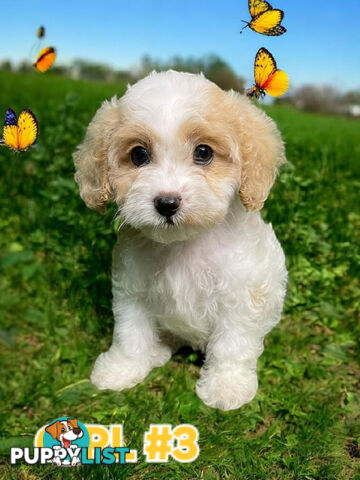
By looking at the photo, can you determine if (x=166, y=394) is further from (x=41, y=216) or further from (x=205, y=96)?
(x=41, y=216)

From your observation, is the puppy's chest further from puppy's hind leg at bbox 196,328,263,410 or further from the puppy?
the puppy

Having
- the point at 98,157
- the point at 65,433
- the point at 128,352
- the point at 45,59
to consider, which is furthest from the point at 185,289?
the point at 45,59

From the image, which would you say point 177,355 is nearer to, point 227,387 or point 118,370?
point 118,370

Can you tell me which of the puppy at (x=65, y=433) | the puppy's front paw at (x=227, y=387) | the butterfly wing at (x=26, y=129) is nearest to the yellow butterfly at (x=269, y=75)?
the butterfly wing at (x=26, y=129)

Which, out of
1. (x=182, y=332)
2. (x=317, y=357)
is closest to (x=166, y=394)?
(x=182, y=332)

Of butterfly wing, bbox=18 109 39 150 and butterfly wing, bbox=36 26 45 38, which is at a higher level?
butterfly wing, bbox=36 26 45 38

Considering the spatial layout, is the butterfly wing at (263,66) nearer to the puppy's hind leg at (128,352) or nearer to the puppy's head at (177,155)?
the puppy's head at (177,155)

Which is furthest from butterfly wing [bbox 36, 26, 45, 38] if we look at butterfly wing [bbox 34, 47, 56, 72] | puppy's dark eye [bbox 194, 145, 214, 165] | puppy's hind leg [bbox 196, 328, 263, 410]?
puppy's hind leg [bbox 196, 328, 263, 410]
